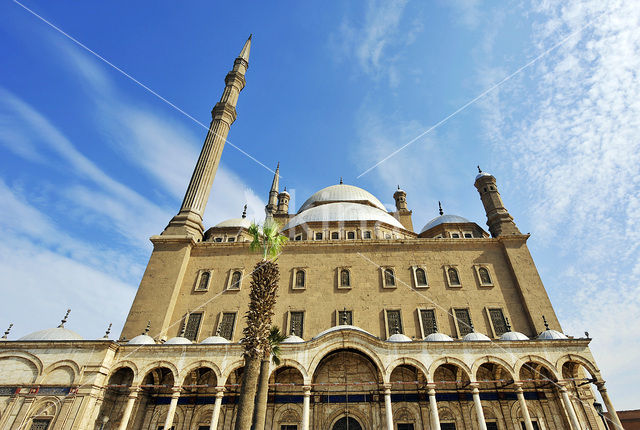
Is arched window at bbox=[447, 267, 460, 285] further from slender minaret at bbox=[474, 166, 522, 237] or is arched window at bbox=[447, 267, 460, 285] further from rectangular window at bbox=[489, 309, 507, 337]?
slender minaret at bbox=[474, 166, 522, 237]

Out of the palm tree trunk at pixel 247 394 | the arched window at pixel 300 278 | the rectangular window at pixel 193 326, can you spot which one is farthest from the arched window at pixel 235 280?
the palm tree trunk at pixel 247 394

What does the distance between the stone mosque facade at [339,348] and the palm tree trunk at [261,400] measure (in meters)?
1.95

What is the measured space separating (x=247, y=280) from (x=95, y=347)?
26.4ft

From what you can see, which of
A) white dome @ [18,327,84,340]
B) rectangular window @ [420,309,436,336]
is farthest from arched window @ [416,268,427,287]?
white dome @ [18,327,84,340]

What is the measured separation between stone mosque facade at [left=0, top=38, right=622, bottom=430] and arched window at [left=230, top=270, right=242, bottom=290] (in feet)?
0.31

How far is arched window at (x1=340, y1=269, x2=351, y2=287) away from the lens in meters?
20.2

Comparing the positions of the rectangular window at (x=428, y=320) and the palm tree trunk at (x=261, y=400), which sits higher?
the rectangular window at (x=428, y=320)

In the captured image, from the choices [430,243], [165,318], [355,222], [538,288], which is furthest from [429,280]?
[165,318]

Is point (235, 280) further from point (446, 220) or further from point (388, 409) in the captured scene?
point (446, 220)

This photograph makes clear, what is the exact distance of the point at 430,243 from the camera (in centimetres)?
2150

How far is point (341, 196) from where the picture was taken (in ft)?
115

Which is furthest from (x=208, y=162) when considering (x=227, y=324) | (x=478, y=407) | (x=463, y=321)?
(x=478, y=407)

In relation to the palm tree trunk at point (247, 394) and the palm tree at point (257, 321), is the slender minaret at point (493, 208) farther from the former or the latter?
the palm tree trunk at point (247, 394)

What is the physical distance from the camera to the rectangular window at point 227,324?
61.8ft
